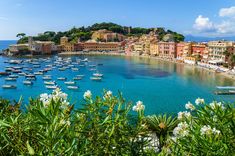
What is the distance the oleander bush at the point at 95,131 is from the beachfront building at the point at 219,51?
144 feet

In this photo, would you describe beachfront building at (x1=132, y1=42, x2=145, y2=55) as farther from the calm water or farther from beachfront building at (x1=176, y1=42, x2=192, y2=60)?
the calm water

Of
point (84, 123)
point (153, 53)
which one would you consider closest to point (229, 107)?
point (84, 123)

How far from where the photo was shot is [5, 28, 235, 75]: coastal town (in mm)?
45456

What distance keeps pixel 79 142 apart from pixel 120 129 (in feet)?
2.01

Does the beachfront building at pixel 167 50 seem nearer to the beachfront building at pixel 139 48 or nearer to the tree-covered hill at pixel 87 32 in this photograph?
the beachfront building at pixel 139 48

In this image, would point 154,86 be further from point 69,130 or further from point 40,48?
point 40,48

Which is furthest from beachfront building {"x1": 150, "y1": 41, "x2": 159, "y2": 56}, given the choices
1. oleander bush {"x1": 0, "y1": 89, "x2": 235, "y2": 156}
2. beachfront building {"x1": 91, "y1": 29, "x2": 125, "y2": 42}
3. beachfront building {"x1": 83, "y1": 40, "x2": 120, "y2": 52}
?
oleander bush {"x1": 0, "y1": 89, "x2": 235, "y2": 156}

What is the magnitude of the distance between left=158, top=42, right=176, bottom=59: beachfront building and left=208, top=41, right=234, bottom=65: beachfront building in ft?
35.2

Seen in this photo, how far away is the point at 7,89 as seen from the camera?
31391 millimetres

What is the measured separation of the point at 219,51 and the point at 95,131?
155 ft

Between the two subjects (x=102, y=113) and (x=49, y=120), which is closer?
(x=49, y=120)

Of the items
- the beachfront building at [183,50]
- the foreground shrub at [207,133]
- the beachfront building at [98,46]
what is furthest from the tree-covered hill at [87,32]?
the foreground shrub at [207,133]

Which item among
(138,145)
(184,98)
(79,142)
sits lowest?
(184,98)

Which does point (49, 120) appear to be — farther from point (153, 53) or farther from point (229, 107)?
point (153, 53)
